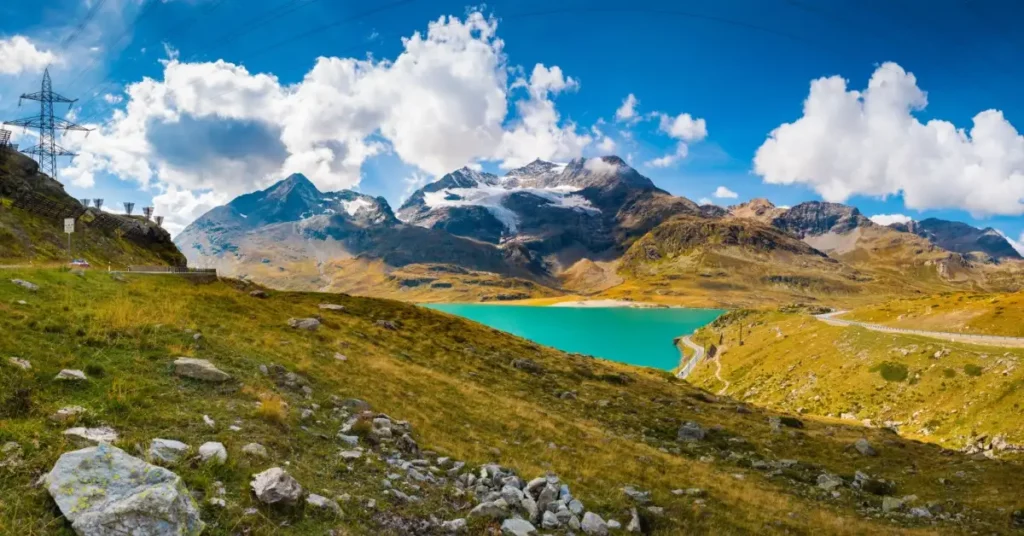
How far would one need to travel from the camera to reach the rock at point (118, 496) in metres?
8.04

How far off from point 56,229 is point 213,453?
8464 cm

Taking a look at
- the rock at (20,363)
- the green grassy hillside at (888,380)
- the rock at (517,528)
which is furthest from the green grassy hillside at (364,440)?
the green grassy hillside at (888,380)

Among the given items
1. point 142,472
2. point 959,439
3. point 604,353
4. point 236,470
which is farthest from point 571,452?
point 604,353

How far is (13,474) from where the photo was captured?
883 cm

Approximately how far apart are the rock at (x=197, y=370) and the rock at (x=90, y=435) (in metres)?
5.60

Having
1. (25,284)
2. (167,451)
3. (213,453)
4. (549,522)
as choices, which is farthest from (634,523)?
(25,284)

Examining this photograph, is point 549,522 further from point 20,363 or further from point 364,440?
point 20,363

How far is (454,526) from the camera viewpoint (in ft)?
37.8

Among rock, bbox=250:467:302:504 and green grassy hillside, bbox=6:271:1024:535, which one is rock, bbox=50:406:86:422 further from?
rock, bbox=250:467:302:504

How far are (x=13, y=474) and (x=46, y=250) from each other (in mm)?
73456

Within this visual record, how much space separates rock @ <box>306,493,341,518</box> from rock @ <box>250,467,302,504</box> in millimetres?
327

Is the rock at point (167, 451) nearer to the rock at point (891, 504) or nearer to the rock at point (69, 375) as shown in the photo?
the rock at point (69, 375)

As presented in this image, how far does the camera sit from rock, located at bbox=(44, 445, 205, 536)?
804 centimetres

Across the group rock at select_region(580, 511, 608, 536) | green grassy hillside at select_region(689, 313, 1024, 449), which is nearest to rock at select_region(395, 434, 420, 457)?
rock at select_region(580, 511, 608, 536)
